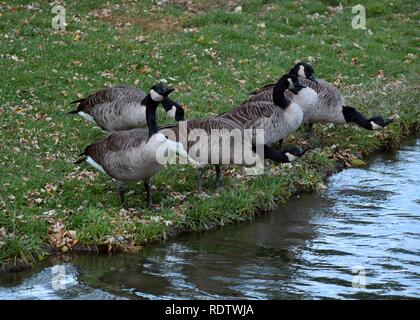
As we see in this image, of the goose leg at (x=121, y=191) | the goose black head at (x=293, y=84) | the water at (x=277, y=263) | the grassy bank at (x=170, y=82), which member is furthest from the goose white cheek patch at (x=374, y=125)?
the goose leg at (x=121, y=191)

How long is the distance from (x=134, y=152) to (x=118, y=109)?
2.77 m

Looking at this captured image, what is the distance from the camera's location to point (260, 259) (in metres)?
10.9

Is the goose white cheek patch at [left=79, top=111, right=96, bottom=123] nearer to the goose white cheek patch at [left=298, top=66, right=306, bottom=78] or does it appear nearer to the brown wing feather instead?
the brown wing feather

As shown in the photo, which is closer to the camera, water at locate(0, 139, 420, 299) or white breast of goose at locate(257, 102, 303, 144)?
water at locate(0, 139, 420, 299)

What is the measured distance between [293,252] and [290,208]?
1.97 meters

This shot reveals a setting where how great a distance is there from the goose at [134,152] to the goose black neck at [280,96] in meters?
2.63

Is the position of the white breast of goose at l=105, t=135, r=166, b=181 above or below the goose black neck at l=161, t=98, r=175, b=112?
below

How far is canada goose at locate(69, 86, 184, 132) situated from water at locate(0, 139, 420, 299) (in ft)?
9.32

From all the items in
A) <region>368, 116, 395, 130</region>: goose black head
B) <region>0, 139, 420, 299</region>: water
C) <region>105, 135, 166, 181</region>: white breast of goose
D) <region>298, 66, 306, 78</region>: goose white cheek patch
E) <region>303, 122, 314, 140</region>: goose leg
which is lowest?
<region>0, 139, 420, 299</region>: water

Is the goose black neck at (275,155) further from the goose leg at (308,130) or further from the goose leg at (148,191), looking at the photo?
the goose leg at (308,130)

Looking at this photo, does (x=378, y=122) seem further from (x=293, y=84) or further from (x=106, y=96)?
(x=106, y=96)

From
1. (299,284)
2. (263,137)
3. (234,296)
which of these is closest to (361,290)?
(299,284)

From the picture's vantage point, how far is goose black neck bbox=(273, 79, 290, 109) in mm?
14102

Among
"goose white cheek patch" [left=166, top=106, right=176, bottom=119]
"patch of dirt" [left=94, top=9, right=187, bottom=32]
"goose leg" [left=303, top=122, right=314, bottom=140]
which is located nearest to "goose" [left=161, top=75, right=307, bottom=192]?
"goose white cheek patch" [left=166, top=106, right=176, bottom=119]
